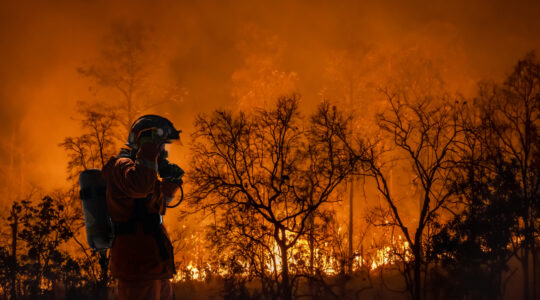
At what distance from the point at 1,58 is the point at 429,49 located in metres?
20.2

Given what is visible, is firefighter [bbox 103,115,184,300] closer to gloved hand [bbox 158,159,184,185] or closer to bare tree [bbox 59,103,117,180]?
gloved hand [bbox 158,159,184,185]

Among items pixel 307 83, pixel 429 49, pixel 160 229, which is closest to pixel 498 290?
pixel 160 229

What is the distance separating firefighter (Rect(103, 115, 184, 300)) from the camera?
376cm

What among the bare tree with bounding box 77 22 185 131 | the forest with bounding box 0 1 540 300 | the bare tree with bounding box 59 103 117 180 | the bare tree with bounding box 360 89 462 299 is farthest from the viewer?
the bare tree with bounding box 77 22 185 131

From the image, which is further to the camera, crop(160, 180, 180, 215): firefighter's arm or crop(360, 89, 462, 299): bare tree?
crop(360, 89, 462, 299): bare tree

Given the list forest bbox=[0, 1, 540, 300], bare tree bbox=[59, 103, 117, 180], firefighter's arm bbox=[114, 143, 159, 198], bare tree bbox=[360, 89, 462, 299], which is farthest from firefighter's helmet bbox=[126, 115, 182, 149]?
bare tree bbox=[59, 103, 117, 180]

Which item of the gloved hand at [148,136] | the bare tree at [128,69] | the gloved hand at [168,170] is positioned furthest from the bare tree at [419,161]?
the bare tree at [128,69]

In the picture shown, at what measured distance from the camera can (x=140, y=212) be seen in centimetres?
396

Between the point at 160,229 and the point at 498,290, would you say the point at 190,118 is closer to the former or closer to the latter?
the point at 498,290

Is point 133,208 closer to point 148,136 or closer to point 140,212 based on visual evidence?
point 140,212

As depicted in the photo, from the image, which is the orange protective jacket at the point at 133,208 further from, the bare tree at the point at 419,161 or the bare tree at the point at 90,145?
the bare tree at the point at 90,145

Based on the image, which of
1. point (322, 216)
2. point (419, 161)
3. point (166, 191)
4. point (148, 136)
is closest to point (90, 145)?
point (322, 216)

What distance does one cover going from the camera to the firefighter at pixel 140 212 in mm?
3762

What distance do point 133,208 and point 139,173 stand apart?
1.52 feet
